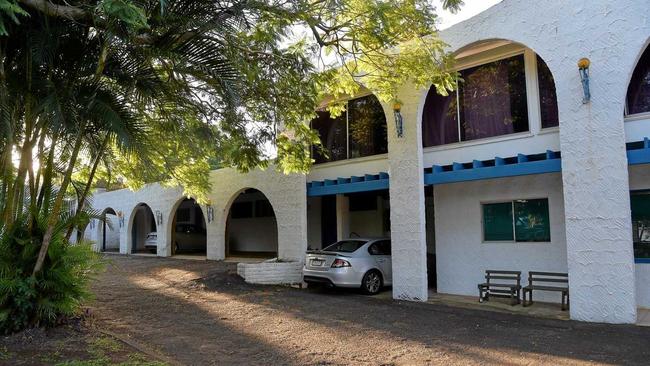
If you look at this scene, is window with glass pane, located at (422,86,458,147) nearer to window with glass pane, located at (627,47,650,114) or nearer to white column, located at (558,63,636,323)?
white column, located at (558,63,636,323)

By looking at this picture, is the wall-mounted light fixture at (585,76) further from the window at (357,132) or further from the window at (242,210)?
the window at (242,210)

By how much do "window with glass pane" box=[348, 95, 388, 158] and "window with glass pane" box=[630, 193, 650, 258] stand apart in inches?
227

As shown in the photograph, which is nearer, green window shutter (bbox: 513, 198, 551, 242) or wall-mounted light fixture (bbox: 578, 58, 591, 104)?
wall-mounted light fixture (bbox: 578, 58, 591, 104)

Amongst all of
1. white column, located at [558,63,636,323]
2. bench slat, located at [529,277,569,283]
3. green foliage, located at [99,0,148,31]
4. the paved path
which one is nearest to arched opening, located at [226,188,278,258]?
the paved path

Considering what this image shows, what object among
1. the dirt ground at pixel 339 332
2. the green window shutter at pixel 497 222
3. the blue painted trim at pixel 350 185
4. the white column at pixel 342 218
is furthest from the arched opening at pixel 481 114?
the white column at pixel 342 218

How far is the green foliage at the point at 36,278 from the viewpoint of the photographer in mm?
7504

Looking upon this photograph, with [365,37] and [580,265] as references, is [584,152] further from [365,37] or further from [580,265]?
[365,37]

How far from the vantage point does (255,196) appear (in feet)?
74.9

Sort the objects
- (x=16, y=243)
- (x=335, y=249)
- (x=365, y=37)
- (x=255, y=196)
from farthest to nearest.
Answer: (x=255, y=196) < (x=335, y=249) < (x=365, y=37) < (x=16, y=243)

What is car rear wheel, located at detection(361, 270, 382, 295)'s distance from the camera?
39.0ft

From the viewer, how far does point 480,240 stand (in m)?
11.3

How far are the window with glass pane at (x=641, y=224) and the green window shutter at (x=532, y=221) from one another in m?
1.54

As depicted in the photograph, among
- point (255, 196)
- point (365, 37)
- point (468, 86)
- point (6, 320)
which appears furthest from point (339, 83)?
point (255, 196)

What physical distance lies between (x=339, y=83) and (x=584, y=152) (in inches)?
197
